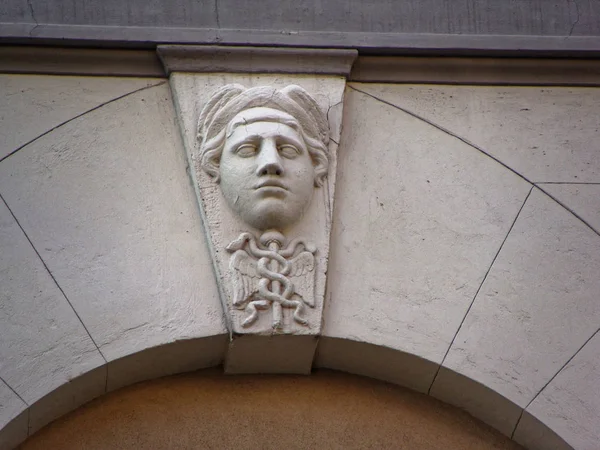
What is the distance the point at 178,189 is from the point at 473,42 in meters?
1.23

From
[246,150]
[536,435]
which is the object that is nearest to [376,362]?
[536,435]

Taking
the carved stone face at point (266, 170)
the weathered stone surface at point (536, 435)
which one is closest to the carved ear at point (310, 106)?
the carved stone face at point (266, 170)

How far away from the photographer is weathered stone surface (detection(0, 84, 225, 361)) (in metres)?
3.77

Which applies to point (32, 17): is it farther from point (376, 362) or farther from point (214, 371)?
point (376, 362)

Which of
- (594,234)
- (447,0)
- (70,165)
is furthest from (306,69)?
(594,234)

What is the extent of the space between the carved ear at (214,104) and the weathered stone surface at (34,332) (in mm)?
707

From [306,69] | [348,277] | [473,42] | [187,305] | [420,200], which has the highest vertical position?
[473,42]

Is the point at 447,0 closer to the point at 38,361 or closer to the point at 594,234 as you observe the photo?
the point at 594,234

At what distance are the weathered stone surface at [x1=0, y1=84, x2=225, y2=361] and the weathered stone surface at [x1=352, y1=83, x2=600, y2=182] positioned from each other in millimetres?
810

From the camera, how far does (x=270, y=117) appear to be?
395cm

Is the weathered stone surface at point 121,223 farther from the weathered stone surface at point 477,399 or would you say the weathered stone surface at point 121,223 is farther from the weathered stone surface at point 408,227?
the weathered stone surface at point 477,399

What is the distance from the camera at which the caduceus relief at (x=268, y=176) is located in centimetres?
380

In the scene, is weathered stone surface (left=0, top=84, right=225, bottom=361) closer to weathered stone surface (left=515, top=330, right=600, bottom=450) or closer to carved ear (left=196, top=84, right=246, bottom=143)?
carved ear (left=196, top=84, right=246, bottom=143)

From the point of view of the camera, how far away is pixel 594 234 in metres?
4.04
